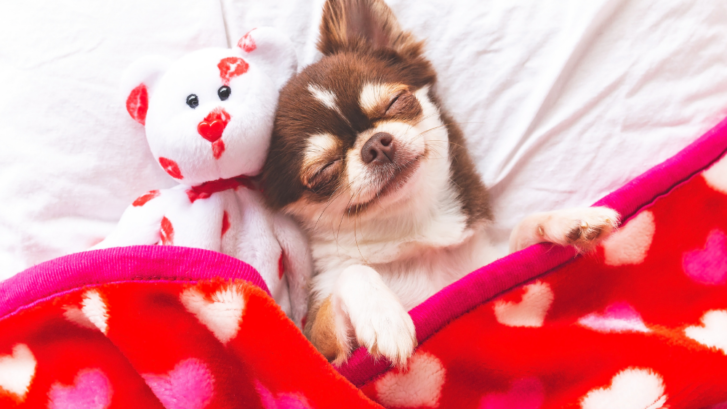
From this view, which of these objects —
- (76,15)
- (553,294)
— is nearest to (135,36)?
(76,15)

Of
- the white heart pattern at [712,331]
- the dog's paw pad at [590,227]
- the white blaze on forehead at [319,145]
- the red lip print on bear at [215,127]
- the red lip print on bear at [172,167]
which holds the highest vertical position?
the red lip print on bear at [215,127]

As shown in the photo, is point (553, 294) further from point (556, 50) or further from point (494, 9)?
point (494, 9)

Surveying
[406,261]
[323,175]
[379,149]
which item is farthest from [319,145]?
[406,261]

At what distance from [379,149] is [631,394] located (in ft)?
3.42

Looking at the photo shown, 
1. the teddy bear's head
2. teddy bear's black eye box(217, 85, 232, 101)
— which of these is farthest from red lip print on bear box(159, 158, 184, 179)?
teddy bear's black eye box(217, 85, 232, 101)

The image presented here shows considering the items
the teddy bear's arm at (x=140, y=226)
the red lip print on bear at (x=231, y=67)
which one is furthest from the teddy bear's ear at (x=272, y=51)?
the teddy bear's arm at (x=140, y=226)

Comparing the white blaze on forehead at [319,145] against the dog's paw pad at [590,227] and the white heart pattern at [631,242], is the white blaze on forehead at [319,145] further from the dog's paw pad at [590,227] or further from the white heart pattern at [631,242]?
the white heart pattern at [631,242]

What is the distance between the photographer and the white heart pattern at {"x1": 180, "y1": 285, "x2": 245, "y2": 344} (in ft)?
3.91

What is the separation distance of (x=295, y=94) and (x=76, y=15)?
3.53 feet

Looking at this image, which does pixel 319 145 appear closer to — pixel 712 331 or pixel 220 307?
pixel 220 307

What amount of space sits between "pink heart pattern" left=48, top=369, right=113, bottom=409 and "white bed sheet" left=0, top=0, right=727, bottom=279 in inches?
30.0

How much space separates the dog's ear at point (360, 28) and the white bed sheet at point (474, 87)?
173 millimetres

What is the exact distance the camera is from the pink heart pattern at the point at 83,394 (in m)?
1.18

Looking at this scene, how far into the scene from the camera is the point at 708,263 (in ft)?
4.95
